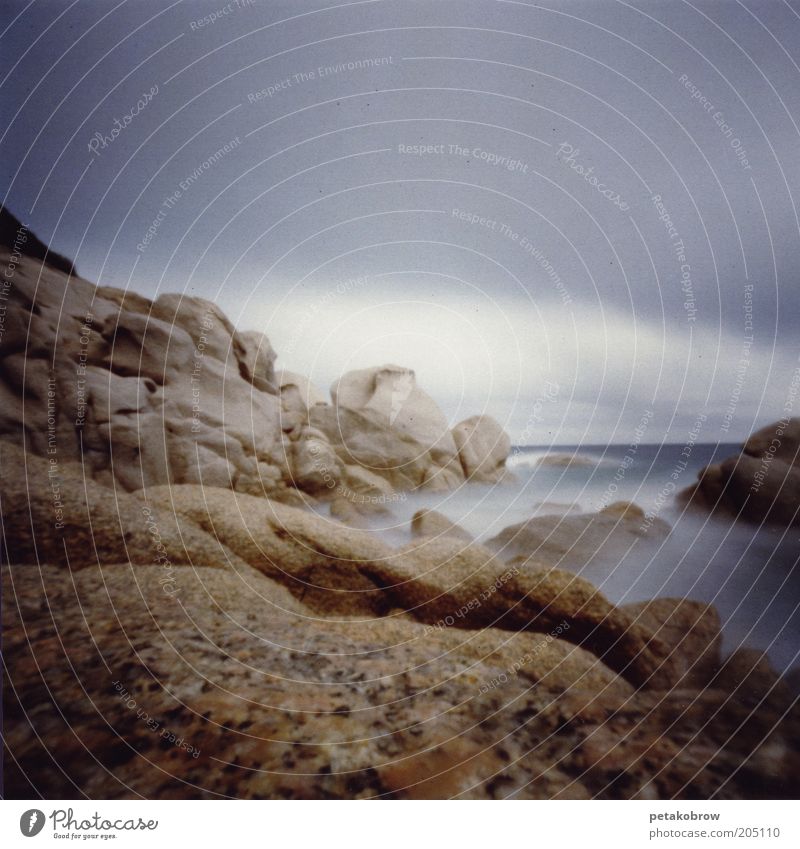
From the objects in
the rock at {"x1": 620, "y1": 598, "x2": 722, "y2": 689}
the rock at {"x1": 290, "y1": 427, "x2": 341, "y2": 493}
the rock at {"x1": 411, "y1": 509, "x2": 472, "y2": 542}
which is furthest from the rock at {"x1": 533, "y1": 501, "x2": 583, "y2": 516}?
the rock at {"x1": 290, "y1": 427, "x2": 341, "y2": 493}

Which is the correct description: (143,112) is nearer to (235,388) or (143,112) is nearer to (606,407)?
(235,388)

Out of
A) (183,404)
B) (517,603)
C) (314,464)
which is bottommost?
(517,603)

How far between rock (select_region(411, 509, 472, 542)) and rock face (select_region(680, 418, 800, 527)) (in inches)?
43.1

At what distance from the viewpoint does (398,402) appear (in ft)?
7.97

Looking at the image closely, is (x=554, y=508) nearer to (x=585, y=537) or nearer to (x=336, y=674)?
(x=585, y=537)

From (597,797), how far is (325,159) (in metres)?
2.97

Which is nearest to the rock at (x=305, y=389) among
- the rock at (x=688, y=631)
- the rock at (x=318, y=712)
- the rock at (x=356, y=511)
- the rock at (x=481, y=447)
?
the rock at (x=356, y=511)

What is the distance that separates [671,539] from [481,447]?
105cm

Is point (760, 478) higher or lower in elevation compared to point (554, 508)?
higher

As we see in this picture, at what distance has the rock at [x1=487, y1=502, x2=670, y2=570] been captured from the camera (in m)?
2.35

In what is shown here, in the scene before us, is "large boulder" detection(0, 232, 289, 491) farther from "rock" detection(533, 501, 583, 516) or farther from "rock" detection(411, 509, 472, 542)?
"rock" detection(533, 501, 583, 516)

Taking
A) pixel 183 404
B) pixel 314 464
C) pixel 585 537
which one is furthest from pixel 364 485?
pixel 585 537

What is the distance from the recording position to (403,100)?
91.4 inches

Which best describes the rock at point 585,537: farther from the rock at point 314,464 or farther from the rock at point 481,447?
the rock at point 314,464
